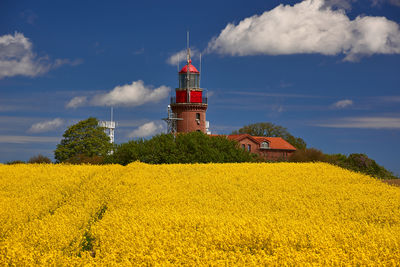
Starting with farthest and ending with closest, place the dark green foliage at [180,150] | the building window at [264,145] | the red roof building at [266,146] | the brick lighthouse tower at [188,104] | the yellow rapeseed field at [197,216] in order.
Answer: the building window at [264,145] → the red roof building at [266,146] → the brick lighthouse tower at [188,104] → the dark green foliage at [180,150] → the yellow rapeseed field at [197,216]

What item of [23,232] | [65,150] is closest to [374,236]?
[23,232]

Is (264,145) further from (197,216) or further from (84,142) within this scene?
(197,216)

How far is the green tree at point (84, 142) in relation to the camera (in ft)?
173

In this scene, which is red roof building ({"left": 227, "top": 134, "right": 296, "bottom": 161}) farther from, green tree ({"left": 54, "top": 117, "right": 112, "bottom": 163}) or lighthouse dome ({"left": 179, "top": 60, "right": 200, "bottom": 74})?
green tree ({"left": 54, "top": 117, "right": 112, "bottom": 163})

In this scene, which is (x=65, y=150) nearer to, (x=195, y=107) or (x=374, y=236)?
(x=195, y=107)

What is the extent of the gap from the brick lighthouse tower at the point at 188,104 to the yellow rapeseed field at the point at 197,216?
36691 mm

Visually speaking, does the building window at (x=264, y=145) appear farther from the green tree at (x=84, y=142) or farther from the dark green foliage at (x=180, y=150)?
the dark green foliage at (x=180, y=150)

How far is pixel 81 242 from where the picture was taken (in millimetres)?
11016

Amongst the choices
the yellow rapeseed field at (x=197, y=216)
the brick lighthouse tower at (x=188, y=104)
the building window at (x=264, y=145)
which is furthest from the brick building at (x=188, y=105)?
the yellow rapeseed field at (x=197, y=216)

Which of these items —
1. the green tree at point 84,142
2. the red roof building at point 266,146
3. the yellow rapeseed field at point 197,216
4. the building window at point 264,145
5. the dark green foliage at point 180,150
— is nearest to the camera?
Answer: the yellow rapeseed field at point 197,216

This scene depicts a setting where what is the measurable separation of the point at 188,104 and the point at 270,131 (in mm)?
30740

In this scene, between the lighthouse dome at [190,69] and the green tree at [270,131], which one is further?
the green tree at [270,131]

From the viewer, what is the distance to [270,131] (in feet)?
283

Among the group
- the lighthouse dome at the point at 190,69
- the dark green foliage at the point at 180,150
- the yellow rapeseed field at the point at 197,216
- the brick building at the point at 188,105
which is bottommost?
the yellow rapeseed field at the point at 197,216
